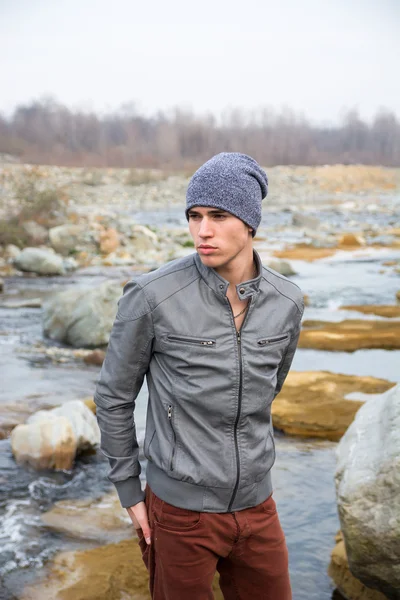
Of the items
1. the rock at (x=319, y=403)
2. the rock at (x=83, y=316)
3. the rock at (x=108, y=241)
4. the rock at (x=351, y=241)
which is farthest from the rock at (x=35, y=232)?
the rock at (x=319, y=403)

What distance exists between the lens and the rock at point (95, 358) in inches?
342

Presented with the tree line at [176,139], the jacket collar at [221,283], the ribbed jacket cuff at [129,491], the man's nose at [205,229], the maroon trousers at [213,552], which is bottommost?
the tree line at [176,139]

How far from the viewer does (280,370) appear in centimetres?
253

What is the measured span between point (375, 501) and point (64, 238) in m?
17.6

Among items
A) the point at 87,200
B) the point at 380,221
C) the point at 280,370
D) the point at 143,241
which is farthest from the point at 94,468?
the point at 87,200

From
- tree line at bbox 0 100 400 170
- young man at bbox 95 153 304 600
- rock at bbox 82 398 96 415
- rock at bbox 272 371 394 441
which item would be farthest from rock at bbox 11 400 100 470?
tree line at bbox 0 100 400 170

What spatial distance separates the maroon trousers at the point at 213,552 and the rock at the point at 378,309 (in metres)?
10.1

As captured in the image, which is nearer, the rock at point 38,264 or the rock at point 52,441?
the rock at point 52,441

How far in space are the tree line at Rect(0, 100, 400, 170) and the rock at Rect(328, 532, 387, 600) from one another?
2213 inches

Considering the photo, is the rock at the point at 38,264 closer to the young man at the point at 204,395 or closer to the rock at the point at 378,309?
the rock at the point at 378,309

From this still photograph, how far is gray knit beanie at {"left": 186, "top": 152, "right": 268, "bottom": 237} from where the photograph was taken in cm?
211

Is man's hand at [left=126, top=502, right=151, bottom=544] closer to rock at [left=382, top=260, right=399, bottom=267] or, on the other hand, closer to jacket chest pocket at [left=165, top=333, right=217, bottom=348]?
jacket chest pocket at [left=165, top=333, right=217, bottom=348]

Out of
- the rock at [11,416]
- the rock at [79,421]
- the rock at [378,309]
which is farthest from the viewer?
the rock at [378,309]

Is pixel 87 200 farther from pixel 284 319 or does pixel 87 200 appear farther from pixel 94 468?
pixel 284 319
